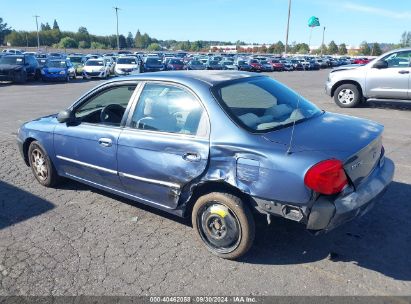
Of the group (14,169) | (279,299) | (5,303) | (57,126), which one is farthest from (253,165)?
(14,169)

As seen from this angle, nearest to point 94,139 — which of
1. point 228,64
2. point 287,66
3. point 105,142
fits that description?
point 105,142

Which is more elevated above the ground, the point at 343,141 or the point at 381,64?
the point at 381,64

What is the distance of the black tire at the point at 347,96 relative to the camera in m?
11.6

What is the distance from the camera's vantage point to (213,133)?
326 centimetres

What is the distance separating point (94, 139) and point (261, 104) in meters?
1.85

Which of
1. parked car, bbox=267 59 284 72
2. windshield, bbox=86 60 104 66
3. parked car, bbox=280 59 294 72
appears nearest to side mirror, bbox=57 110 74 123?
windshield, bbox=86 60 104 66

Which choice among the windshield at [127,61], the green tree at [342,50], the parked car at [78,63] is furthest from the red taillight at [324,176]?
the green tree at [342,50]

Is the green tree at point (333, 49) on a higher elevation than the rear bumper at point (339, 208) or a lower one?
higher

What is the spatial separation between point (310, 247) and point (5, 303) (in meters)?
2.59

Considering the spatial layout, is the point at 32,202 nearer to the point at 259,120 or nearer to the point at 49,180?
the point at 49,180

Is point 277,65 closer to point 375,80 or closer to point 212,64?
point 212,64

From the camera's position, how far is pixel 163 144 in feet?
11.6

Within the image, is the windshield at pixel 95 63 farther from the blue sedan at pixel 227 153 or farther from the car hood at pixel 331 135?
the car hood at pixel 331 135

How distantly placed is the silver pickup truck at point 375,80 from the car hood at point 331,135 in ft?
26.4
